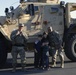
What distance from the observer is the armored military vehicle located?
14.2m

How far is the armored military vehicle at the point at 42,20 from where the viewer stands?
14.2 metres

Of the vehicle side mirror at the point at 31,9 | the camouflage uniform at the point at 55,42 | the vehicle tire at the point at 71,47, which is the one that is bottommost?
the vehicle tire at the point at 71,47

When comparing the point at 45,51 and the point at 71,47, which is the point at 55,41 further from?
the point at 71,47

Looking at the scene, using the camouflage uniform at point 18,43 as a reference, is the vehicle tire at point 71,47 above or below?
below

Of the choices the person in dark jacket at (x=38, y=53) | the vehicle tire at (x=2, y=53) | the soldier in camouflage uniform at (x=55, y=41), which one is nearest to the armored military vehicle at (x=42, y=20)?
the vehicle tire at (x=2, y=53)

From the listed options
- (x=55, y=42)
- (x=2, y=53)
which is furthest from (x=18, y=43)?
(x=55, y=42)

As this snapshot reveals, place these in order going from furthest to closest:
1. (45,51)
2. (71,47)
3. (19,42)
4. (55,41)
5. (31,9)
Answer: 1. (71,47)
2. (31,9)
3. (55,41)
4. (45,51)
5. (19,42)

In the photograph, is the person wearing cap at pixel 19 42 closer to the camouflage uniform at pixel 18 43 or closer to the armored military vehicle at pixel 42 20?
the camouflage uniform at pixel 18 43

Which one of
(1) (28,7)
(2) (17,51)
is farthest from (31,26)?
(2) (17,51)

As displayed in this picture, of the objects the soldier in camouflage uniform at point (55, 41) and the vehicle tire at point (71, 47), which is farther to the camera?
the vehicle tire at point (71, 47)

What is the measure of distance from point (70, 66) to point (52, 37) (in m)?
1.39

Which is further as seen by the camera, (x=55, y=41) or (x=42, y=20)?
(x=42, y=20)

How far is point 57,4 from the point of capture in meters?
15.1

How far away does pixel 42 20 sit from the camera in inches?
578
